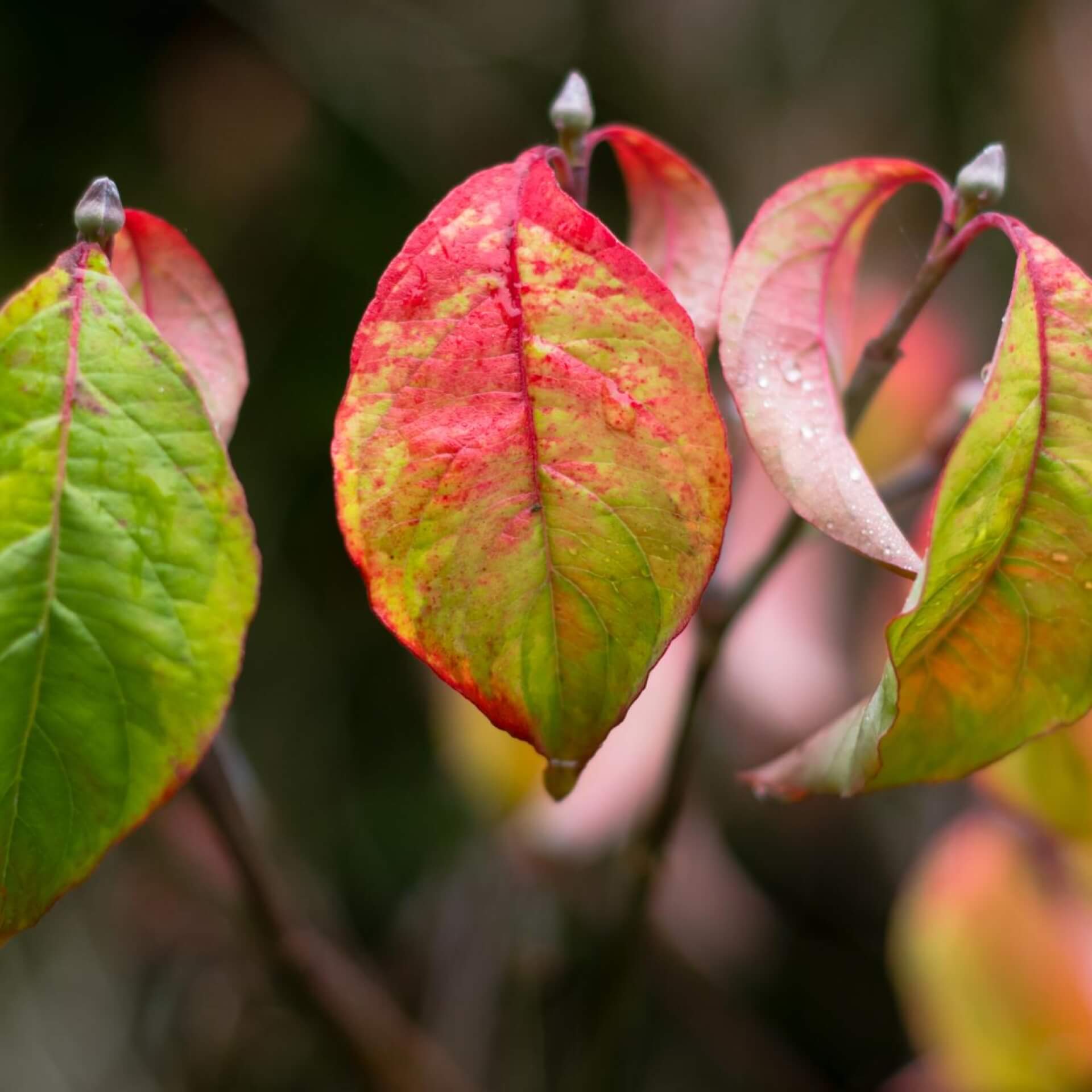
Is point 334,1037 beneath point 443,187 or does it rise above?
beneath

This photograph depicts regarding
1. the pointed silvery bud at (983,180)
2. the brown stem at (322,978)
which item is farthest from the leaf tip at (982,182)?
the brown stem at (322,978)

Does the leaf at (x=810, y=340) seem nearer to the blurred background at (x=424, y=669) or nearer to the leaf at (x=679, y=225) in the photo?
the leaf at (x=679, y=225)

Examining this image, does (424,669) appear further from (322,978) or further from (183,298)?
(183,298)

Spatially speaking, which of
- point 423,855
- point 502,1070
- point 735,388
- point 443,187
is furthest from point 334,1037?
point 443,187

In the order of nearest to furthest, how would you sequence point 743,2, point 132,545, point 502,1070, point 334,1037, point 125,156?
point 132,545 < point 334,1037 < point 502,1070 < point 125,156 < point 743,2

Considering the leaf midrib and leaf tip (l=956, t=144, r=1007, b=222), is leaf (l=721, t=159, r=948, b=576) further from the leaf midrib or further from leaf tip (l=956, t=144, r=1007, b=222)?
the leaf midrib

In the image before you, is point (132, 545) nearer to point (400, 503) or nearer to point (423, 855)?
point (400, 503)

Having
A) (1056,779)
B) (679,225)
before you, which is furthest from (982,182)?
(1056,779)
